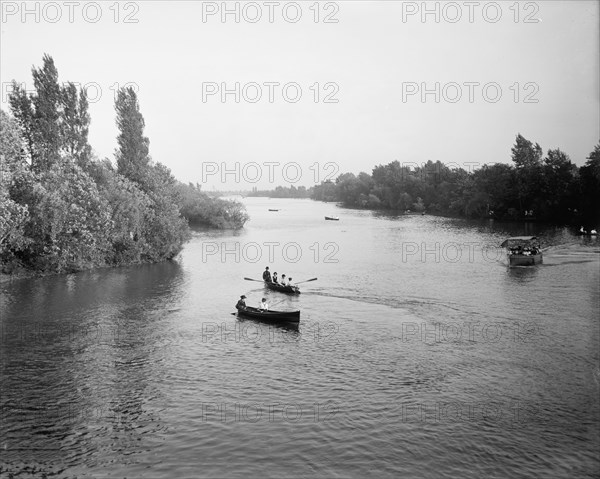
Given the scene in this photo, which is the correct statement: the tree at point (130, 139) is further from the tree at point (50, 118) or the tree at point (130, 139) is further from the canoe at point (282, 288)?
the canoe at point (282, 288)

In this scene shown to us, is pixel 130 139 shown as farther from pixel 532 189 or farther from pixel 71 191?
pixel 532 189

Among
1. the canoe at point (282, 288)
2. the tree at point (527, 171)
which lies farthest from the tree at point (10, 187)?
the tree at point (527, 171)

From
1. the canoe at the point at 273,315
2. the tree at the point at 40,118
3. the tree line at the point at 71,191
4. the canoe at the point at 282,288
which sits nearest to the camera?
the canoe at the point at 273,315

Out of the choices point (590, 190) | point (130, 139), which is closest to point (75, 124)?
point (130, 139)

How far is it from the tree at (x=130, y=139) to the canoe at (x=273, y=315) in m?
36.6

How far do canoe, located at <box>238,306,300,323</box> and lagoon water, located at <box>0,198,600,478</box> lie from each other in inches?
32.4

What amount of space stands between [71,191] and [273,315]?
3116 centimetres

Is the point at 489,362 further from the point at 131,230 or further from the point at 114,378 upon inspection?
the point at 131,230

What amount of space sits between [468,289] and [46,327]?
125ft

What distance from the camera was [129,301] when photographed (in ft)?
160

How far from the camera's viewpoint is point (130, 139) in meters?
71.1

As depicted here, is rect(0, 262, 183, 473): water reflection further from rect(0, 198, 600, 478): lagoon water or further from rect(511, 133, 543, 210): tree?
rect(511, 133, 543, 210): tree

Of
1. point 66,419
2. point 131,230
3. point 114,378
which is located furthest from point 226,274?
point 66,419

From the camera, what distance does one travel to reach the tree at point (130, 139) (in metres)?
70.8
